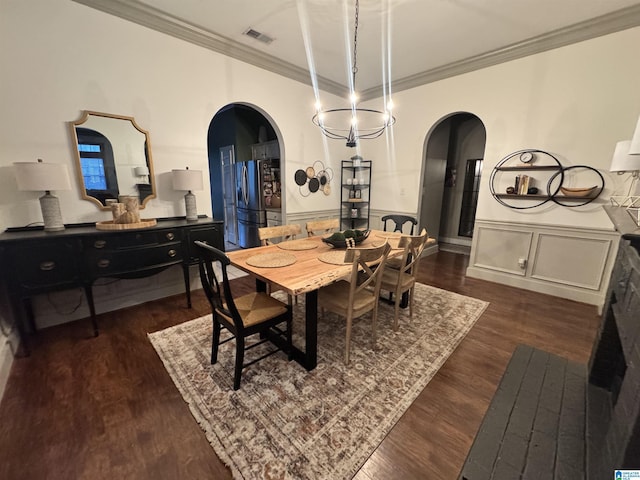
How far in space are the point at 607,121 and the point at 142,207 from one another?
5083 millimetres

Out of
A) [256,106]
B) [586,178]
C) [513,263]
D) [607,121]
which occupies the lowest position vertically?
[513,263]

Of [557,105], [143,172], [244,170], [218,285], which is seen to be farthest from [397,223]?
[143,172]

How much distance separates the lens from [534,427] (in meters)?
1.44

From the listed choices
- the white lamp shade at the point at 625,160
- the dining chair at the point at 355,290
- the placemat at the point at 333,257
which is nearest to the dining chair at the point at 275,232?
the placemat at the point at 333,257

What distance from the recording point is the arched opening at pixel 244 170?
4.62 meters

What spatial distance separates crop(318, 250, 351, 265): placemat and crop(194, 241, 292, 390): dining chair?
0.48m

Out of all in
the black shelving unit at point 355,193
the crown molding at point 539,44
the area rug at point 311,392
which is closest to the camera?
the area rug at point 311,392

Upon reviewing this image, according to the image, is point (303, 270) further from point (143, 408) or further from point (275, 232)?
point (143, 408)

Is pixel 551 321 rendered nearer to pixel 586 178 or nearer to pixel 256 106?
pixel 586 178

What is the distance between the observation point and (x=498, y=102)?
346 centimetres

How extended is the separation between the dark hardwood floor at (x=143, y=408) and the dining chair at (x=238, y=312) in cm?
48

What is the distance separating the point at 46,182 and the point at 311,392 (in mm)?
2604

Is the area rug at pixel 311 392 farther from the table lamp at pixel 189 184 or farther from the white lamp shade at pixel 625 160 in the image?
the white lamp shade at pixel 625 160

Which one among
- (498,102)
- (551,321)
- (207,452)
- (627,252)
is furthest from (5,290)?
(498,102)
